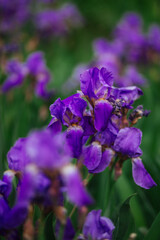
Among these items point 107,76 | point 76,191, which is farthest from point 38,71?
point 76,191

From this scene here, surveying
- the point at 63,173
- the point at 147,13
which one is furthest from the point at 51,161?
the point at 147,13

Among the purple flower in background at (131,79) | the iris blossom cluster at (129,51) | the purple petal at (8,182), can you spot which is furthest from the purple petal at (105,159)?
the iris blossom cluster at (129,51)

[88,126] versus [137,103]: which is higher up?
[88,126]

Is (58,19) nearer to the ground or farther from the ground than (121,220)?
farther from the ground

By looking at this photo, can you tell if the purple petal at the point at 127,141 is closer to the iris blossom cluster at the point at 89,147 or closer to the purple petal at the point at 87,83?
the iris blossom cluster at the point at 89,147

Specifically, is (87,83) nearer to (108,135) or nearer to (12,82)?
(108,135)

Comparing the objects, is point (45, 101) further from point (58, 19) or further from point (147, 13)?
point (147, 13)
